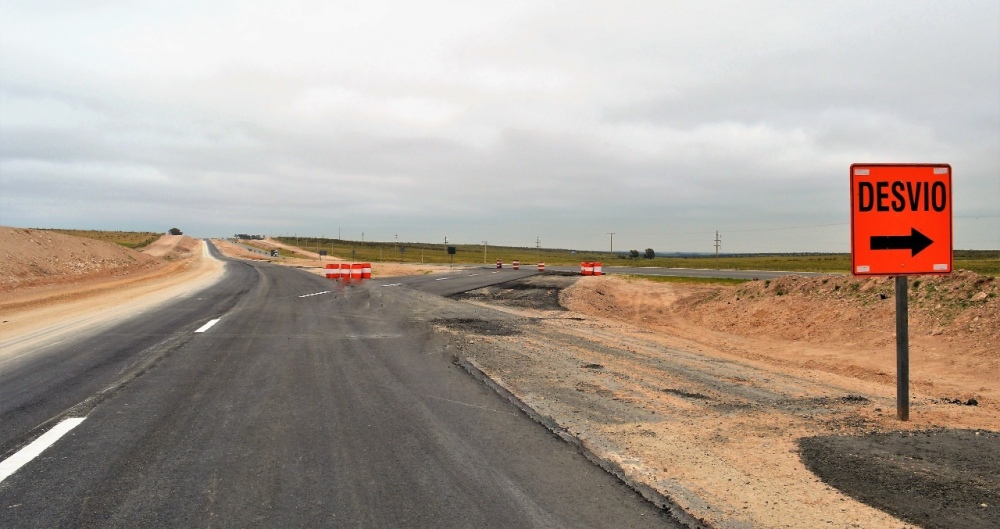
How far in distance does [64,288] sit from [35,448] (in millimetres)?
30220

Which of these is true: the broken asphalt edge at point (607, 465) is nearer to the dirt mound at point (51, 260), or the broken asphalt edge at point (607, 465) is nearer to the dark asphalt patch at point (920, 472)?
the dark asphalt patch at point (920, 472)

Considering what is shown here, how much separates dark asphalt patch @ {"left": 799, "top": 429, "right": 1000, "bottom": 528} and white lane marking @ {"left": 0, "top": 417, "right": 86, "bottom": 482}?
20.2ft

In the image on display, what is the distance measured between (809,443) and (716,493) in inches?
66.1

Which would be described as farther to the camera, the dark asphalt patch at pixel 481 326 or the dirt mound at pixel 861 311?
the dark asphalt patch at pixel 481 326

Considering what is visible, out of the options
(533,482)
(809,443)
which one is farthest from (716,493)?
(809,443)

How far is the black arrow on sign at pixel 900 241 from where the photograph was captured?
608 cm

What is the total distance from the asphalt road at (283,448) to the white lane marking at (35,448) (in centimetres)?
8

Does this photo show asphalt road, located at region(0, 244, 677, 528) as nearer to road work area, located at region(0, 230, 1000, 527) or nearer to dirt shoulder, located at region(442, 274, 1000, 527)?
road work area, located at region(0, 230, 1000, 527)

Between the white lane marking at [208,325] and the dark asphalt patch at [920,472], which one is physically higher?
the white lane marking at [208,325]

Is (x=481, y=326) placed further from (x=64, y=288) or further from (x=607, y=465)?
(x=64, y=288)

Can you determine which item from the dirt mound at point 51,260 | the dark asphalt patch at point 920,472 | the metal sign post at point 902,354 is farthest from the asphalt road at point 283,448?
the dirt mound at point 51,260

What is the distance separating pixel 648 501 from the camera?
412 cm

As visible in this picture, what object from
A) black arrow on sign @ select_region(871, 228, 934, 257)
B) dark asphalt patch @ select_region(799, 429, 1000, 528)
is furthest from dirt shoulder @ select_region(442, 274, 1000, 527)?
Result: black arrow on sign @ select_region(871, 228, 934, 257)

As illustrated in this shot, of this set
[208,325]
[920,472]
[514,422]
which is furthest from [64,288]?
[920,472]
